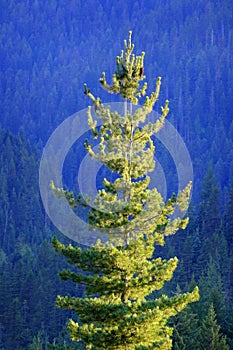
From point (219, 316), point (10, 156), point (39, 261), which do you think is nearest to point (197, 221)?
point (39, 261)

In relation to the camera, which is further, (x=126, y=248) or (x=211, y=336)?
(x=211, y=336)

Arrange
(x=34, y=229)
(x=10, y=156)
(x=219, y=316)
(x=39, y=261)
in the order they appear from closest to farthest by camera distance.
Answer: (x=219, y=316) < (x=39, y=261) < (x=34, y=229) < (x=10, y=156)

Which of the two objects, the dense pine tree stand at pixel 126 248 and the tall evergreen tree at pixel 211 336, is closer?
the dense pine tree stand at pixel 126 248

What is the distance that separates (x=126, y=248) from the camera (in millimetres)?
16641

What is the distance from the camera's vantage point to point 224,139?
178m

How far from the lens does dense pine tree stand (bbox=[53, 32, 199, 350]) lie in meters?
16.0

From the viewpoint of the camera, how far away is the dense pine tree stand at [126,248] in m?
16.0

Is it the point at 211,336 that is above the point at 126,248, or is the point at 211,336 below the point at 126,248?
above

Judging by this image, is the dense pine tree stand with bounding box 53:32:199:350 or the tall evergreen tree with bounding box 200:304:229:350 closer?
the dense pine tree stand with bounding box 53:32:199:350

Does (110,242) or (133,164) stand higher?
(133,164)

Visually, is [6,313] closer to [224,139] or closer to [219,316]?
[219,316]

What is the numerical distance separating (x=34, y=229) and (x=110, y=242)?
99706mm

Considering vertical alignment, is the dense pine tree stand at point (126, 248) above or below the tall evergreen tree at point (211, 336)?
below

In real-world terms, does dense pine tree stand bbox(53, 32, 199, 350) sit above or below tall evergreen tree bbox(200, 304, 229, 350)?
below
